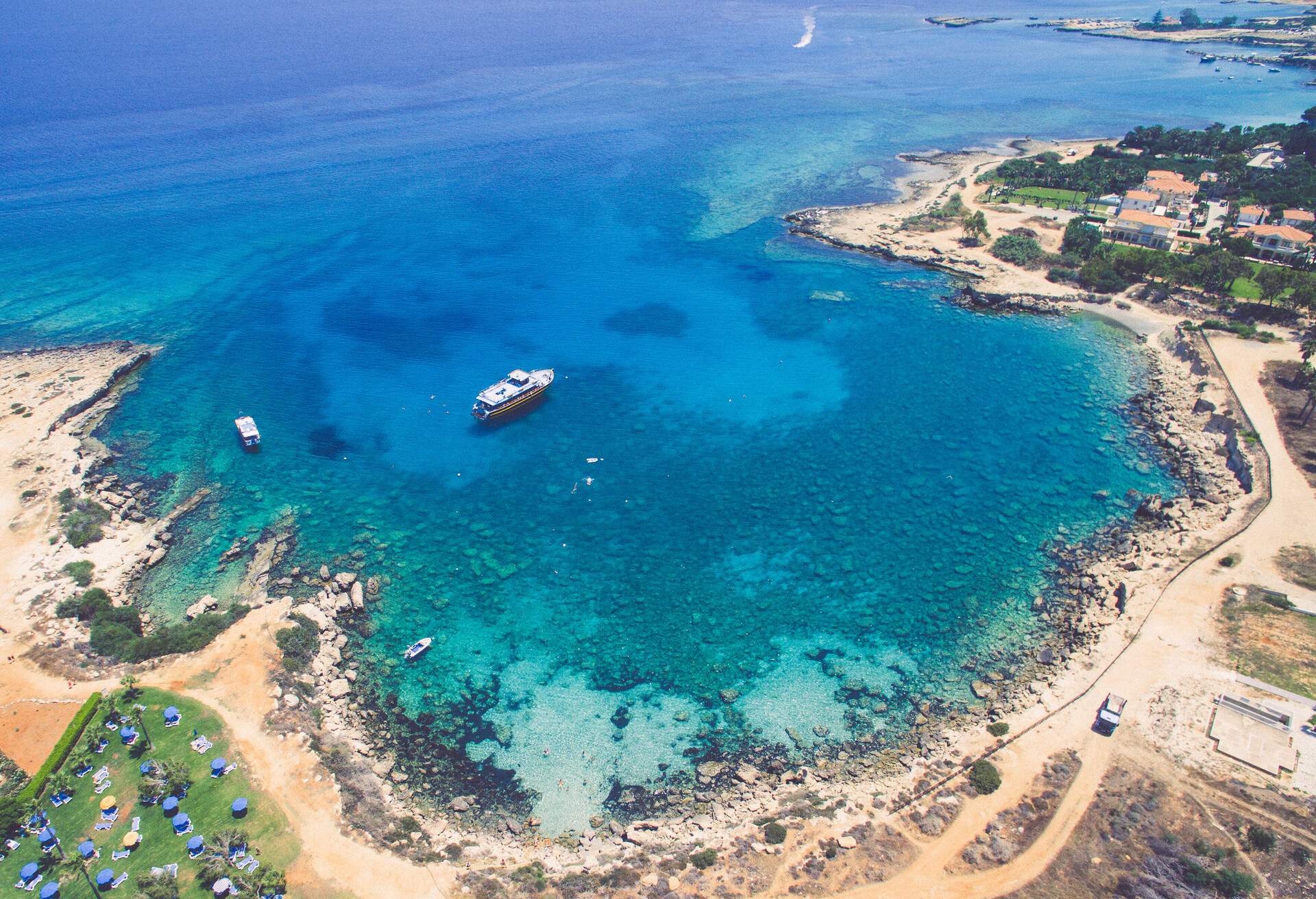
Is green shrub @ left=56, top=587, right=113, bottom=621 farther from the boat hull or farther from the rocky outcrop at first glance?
the rocky outcrop

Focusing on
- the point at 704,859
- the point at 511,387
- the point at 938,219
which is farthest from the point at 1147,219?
the point at 704,859

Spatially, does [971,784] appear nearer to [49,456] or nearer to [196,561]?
[196,561]

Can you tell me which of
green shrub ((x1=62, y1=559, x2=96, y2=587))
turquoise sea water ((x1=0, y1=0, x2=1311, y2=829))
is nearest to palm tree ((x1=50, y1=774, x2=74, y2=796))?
turquoise sea water ((x1=0, y1=0, x2=1311, y2=829))

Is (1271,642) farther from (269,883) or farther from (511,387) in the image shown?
(511,387)

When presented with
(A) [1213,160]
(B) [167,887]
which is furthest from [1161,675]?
(A) [1213,160]

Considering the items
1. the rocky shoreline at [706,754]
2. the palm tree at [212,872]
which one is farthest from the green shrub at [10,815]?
the rocky shoreline at [706,754]

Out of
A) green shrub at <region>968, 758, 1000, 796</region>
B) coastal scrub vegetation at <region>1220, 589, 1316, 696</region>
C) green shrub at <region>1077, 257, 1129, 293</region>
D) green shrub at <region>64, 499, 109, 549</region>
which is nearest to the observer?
green shrub at <region>968, 758, 1000, 796</region>

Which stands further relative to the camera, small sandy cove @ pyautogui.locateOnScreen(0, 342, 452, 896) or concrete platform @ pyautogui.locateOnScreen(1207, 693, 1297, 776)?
concrete platform @ pyautogui.locateOnScreen(1207, 693, 1297, 776)

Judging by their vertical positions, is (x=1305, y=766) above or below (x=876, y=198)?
below
